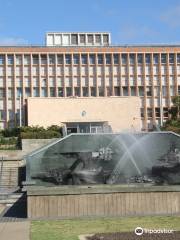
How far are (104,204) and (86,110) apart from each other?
49377 millimetres

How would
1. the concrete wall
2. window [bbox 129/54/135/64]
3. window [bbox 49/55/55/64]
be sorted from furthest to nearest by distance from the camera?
window [bbox 129/54/135/64], window [bbox 49/55/55/64], the concrete wall

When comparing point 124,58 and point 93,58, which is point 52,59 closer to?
point 93,58

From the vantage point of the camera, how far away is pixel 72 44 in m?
93.9

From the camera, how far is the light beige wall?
217 ft

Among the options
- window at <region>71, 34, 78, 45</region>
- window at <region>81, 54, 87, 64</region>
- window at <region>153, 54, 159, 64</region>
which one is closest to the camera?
window at <region>81, 54, 87, 64</region>

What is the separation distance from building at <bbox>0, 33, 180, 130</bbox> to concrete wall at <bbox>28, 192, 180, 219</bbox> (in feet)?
225

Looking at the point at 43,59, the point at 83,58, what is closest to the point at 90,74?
the point at 83,58

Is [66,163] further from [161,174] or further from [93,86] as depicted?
[93,86]

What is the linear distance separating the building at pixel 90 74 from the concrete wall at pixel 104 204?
68480 mm

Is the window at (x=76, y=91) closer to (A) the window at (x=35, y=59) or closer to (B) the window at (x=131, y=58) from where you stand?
(A) the window at (x=35, y=59)

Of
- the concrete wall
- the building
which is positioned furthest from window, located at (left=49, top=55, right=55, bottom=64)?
the concrete wall

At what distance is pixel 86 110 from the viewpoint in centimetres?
6681

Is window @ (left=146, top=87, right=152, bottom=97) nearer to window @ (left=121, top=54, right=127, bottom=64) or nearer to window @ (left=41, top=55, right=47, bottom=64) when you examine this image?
window @ (left=121, top=54, right=127, bottom=64)

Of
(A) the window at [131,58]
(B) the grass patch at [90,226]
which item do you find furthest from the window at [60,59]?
(B) the grass patch at [90,226]
